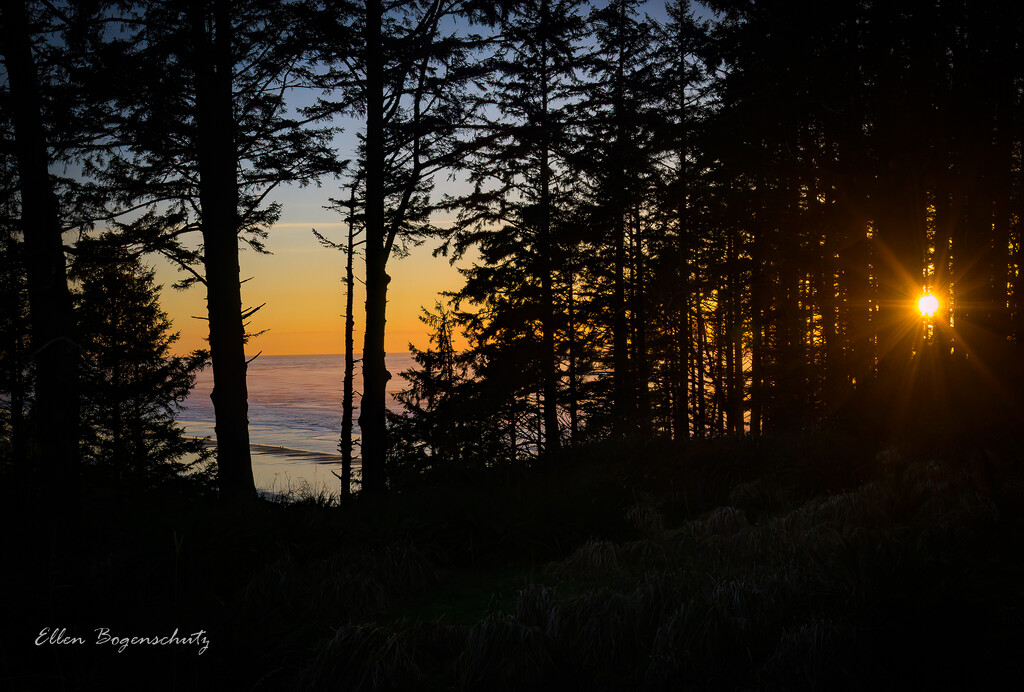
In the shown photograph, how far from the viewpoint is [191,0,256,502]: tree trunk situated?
359 inches

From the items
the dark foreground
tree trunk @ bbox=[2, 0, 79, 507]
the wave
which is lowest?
the wave

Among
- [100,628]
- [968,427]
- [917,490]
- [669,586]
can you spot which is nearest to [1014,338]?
[968,427]

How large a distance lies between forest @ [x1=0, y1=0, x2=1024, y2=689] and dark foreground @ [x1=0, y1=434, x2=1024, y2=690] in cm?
3

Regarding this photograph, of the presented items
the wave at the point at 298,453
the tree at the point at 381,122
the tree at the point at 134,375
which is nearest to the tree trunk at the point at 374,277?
the tree at the point at 381,122

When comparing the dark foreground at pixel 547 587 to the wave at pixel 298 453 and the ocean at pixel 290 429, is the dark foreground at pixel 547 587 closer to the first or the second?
the ocean at pixel 290 429

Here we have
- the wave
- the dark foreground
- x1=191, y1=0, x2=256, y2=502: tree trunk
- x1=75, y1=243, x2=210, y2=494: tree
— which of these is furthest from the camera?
the wave

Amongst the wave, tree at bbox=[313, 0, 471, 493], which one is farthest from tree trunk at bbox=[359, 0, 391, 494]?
the wave

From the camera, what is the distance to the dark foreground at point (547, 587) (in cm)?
358

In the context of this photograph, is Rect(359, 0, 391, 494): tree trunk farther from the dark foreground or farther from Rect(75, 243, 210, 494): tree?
Rect(75, 243, 210, 494): tree

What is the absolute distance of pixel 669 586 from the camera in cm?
452

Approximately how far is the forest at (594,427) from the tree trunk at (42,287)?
3cm

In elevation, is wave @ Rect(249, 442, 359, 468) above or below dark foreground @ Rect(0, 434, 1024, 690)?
below

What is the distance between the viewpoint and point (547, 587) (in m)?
4.86

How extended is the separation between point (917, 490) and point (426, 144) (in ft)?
31.1
